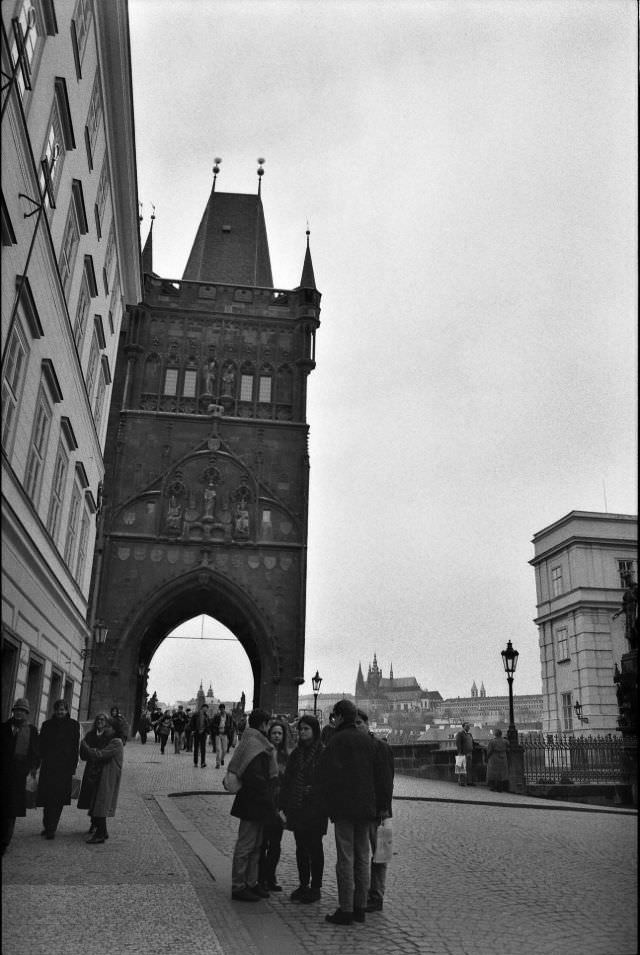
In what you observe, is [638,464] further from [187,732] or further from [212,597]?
[212,597]

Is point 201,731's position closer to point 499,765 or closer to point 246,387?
point 499,765

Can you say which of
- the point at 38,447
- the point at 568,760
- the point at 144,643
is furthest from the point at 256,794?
the point at 144,643

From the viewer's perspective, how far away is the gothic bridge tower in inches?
1325

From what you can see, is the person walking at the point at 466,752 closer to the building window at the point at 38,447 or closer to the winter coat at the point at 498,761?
the winter coat at the point at 498,761

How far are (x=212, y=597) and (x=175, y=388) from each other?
9903mm

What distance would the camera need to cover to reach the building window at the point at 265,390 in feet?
125

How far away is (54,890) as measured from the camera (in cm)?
555

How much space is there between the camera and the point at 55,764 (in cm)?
862

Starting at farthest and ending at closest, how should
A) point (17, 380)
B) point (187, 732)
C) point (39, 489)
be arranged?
point (187, 732)
point (39, 489)
point (17, 380)

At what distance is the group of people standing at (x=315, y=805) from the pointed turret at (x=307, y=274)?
34888mm

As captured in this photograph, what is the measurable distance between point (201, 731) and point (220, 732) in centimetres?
416

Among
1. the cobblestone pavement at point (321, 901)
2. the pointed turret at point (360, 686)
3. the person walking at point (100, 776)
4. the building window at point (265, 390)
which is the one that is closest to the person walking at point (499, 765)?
the cobblestone pavement at point (321, 901)

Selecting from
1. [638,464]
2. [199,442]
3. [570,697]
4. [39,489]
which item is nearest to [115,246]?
[39,489]

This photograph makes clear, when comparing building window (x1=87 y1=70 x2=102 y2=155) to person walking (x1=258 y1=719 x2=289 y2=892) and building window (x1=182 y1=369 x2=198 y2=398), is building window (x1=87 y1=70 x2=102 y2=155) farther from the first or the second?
building window (x1=182 y1=369 x2=198 y2=398)
